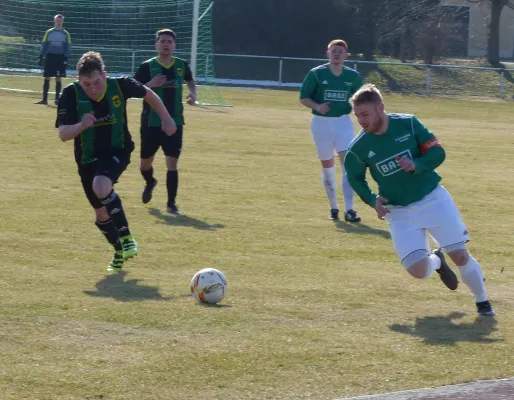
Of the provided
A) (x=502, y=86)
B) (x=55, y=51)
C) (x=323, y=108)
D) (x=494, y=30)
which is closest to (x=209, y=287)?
(x=323, y=108)

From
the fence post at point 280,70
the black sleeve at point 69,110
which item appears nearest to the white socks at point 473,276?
the black sleeve at point 69,110

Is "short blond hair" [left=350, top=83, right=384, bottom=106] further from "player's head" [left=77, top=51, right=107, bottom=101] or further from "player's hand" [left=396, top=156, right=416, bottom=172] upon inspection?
"player's head" [left=77, top=51, right=107, bottom=101]

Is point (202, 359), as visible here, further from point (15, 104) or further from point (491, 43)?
point (491, 43)

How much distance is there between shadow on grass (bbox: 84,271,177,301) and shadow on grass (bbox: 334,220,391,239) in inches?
126

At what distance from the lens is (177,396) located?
4988mm

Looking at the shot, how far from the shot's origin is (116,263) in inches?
317

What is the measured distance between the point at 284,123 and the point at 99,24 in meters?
13.7

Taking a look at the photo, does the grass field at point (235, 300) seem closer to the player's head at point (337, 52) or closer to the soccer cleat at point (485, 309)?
the soccer cleat at point (485, 309)

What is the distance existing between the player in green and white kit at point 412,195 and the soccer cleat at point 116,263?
2280mm

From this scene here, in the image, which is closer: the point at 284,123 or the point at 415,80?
the point at 284,123

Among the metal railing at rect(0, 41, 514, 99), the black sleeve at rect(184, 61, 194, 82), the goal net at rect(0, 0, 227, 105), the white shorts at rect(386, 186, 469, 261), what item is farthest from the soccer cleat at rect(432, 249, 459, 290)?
the metal railing at rect(0, 41, 514, 99)

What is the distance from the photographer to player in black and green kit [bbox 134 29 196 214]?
1096 cm

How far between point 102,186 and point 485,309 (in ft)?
10.4

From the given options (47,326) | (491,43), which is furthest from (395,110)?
(47,326)
